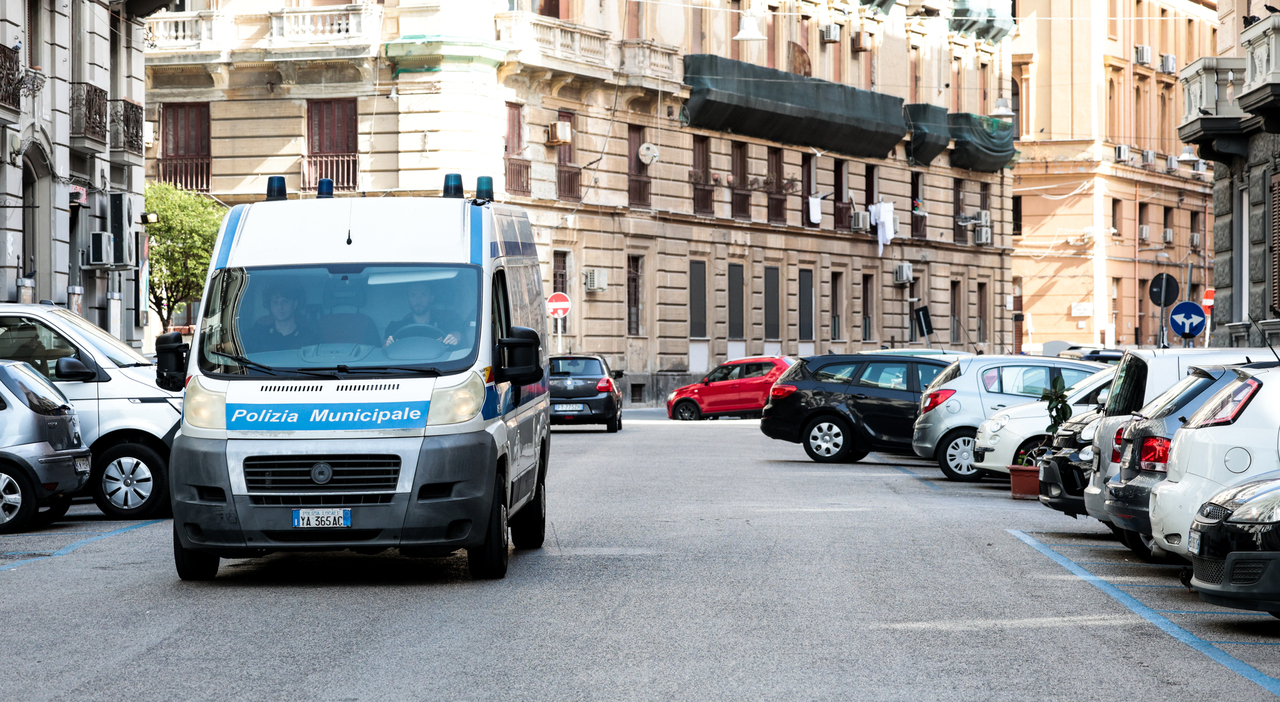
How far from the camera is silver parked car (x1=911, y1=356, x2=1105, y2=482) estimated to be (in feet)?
68.1

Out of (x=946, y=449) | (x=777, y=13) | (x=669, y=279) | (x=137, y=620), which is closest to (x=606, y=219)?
(x=669, y=279)

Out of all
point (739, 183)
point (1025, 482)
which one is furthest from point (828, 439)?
point (739, 183)

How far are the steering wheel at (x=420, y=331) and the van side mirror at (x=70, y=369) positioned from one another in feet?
16.8

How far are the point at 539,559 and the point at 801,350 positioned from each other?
41.2m

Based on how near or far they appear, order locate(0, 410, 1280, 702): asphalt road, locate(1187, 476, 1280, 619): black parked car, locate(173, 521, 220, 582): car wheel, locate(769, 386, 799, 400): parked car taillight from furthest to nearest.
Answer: locate(769, 386, 799, 400): parked car taillight → locate(173, 521, 220, 582): car wheel → locate(1187, 476, 1280, 619): black parked car → locate(0, 410, 1280, 702): asphalt road

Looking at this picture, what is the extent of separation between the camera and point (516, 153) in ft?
139

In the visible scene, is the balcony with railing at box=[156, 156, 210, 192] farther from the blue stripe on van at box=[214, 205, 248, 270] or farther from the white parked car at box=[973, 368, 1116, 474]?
the blue stripe on van at box=[214, 205, 248, 270]

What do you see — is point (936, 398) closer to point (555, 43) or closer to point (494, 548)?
point (494, 548)

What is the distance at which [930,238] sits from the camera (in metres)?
58.0

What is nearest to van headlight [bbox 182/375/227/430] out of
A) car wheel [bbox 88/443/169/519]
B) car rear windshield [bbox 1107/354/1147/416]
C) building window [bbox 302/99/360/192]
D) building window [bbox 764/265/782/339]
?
car wheel [bbox 88/443/169/519]

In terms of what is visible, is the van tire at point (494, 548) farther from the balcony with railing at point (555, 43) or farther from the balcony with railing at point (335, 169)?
the balcony with railing at point (555, 43)

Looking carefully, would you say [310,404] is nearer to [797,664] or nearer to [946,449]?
[797,664]

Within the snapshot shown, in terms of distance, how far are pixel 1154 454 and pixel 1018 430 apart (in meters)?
7.74

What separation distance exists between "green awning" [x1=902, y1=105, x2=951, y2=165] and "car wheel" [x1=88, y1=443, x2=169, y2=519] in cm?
4307
